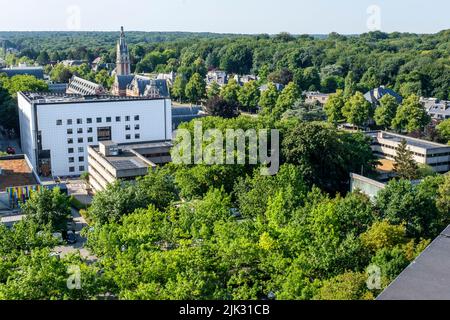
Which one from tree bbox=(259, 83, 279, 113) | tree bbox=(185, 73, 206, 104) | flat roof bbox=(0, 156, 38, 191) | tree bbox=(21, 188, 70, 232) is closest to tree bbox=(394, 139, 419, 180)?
tree bbox=(21, 188, 70, 232)

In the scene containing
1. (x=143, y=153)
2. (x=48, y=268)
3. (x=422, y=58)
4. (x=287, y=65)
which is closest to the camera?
(x=48, y=268)

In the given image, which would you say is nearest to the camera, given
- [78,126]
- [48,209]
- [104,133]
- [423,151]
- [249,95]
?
[48,209]

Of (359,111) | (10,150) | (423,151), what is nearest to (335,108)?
(359,111)

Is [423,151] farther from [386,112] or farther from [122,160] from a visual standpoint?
[122,160]

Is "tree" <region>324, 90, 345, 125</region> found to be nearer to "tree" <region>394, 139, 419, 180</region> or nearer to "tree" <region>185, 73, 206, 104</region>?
"tree" <region>394, 139, 419, 180</region>
